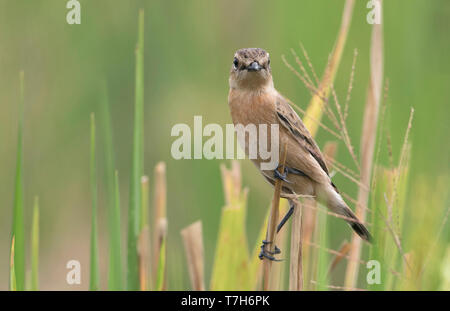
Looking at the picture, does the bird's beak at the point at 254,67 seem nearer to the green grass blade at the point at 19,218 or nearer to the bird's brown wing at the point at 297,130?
the bird's brown wing at the point at 297,130

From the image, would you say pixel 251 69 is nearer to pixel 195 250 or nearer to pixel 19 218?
pixel 195 250

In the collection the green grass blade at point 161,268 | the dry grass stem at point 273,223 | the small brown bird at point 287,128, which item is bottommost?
the green grass blade at point 161,268

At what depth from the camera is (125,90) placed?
4480 millimetres

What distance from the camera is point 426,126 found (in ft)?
11.9

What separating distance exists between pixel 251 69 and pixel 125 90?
1.84 m

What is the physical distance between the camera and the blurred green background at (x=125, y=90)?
4.28 m

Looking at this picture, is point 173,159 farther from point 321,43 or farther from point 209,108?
point 321,43

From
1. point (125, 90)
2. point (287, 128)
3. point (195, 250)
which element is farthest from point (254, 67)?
point (125, 90)

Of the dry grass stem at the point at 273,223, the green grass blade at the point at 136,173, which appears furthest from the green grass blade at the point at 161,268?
the dry grass stem at the point at 273,223

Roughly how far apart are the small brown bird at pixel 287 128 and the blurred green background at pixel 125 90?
109cm

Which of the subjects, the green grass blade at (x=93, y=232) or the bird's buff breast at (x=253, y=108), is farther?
the bird's buff breast at (x=253, y=108)
